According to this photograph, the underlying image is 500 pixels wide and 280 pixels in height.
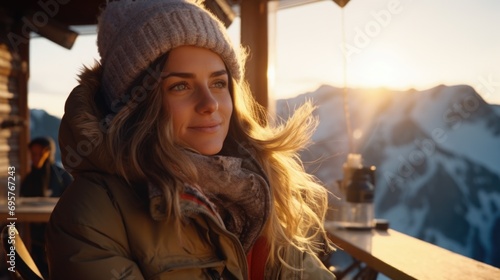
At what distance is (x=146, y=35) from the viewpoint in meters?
1.55

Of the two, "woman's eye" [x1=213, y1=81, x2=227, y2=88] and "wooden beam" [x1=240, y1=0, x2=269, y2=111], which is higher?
"wooden beam" [x1=240, y1=0, x2=269, y2=111]

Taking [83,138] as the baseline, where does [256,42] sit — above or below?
above

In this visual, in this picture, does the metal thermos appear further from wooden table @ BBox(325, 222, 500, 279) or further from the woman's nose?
the woman's nose

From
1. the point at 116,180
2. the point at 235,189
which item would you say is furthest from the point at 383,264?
the point at 116,180

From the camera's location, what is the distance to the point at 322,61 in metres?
5.52

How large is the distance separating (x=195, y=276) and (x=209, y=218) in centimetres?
16

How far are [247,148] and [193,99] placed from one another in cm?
37

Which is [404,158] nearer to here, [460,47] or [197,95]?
[460,47]

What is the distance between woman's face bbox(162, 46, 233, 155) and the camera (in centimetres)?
157

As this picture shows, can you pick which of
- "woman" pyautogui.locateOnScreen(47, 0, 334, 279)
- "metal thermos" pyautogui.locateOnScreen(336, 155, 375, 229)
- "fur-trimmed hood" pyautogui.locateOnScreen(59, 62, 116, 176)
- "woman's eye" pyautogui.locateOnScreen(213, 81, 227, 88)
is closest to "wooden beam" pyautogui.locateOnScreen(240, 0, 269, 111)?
"metal thermos" pyautogui.locateOnScreen(336, 155, 375, 229)

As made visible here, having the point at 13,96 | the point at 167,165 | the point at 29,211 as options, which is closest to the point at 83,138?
the point at 167,165

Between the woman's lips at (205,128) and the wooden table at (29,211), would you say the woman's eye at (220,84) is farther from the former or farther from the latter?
the wooden table at (29,211)

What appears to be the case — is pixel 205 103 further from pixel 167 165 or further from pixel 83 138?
pixel 83 138

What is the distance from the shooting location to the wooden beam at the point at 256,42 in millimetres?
5297
